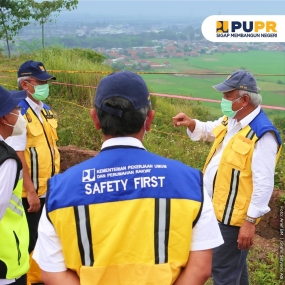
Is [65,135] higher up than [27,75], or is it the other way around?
[27,75]

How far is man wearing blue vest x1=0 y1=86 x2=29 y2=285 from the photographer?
2.16 meters

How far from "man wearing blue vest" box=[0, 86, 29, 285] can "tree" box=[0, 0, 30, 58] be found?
15581 mm

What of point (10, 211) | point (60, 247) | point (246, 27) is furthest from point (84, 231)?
point (246, 27)

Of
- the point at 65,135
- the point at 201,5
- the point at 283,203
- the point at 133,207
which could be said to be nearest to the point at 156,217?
the point at 133,207

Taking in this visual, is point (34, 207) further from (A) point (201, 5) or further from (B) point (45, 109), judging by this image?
(A) point (201, 5)

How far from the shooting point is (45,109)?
398 centimetres

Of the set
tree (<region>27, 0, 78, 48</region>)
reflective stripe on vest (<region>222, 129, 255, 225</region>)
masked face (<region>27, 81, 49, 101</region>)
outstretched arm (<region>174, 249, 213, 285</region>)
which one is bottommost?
reflective stripe on vest (<region>222, 129, 255, 225</region>)

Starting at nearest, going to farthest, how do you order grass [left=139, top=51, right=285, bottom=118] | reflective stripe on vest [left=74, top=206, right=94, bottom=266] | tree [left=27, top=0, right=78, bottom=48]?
reflective stripe on vest [left=74, top=206, right=94, bottom=266], grass [left=139, top=51, right=285, bottom=118], tree [left=27, top=0, right=78, bottom=48]

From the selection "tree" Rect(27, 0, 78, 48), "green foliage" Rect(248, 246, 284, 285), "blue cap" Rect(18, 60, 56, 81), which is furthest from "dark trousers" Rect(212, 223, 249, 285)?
"tree" Rect(27, 0, 78, 48)

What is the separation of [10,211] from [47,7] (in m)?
16.0

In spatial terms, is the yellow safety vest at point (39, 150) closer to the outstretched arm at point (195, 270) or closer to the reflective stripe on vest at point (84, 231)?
the reflective stripe on vest at point (84, 231)

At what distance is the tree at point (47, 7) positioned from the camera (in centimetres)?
1645

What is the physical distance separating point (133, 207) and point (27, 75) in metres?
2.80

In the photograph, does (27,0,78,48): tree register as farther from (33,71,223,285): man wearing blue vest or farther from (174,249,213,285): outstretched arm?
(174,249,213,285): outstretched arm
